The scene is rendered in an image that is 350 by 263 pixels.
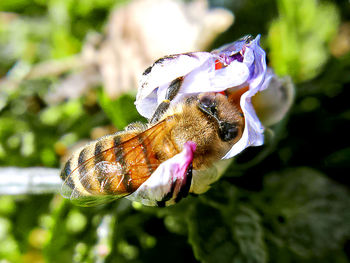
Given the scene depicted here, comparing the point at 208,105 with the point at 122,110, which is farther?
the point at 122,110

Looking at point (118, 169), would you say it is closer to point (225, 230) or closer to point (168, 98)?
point (168, 98)

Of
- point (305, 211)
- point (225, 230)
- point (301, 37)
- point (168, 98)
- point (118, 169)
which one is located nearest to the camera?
point (118, 169)

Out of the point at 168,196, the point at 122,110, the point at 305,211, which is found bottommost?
the point at 305,211

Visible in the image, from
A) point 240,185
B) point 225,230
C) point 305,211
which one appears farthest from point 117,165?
point 305,211

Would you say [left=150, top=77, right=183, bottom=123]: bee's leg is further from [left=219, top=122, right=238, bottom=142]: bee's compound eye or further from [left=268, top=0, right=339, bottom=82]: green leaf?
[left=268, top=0, right=339, bottom=82]: green leaf

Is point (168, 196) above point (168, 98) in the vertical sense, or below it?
below

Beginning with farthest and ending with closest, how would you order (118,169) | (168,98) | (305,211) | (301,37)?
1. (301,37)
2. (305,211)
3. (168,98)
4. (118,169)

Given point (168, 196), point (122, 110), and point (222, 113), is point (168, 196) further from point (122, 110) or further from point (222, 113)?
point (122, 110)

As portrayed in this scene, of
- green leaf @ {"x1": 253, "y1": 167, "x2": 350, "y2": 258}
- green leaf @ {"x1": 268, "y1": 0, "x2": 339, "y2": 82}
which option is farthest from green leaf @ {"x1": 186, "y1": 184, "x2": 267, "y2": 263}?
green leaf @ {"x1": 268, "y1": 0, "x2": 339, "y2": 82}
